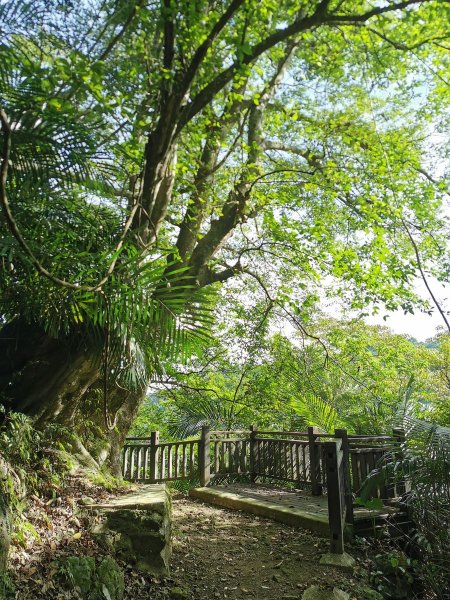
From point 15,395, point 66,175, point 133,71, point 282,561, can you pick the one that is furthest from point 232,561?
point 133,71

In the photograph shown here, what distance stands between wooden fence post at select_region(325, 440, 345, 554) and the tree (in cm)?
232

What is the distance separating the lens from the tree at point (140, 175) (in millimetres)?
3209

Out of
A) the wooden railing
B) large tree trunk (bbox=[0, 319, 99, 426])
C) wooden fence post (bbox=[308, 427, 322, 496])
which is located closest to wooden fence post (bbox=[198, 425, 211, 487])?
wooden fence post (bbox=[308, 427, 322, 496])

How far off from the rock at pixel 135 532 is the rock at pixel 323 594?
4.07 ft

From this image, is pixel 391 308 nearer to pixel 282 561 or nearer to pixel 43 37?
pixel 282 561

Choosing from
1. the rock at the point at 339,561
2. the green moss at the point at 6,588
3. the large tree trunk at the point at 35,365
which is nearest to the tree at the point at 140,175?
the large tree trunk at the point at 35,365

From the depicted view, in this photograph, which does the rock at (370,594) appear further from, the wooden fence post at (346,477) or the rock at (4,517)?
the rock at (4,517)

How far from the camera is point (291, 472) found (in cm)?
779

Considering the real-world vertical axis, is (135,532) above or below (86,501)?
below

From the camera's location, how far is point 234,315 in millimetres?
12359

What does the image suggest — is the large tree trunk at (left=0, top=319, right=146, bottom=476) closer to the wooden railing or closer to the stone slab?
the wooden railing

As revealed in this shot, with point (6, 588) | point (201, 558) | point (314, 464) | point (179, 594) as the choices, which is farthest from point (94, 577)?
point (314, 464)

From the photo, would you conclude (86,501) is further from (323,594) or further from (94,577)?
(323,594)

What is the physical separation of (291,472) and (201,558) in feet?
11.4
